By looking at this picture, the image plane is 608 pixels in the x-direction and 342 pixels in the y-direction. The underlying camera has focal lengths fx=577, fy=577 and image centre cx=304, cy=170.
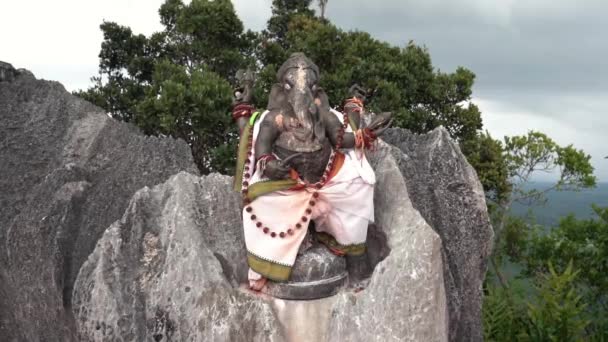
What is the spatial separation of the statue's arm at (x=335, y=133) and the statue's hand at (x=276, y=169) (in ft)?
1.51

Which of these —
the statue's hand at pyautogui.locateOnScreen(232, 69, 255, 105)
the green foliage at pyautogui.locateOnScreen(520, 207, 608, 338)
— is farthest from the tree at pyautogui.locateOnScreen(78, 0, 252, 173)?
the green foliage at pyautogui.locateOnScreen(520, 207, 608, 338)

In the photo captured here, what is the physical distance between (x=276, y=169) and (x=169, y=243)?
0.90 meters

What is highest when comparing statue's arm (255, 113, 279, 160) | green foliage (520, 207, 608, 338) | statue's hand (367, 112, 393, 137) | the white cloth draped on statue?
statue's hand (367, 112, 393, 137)

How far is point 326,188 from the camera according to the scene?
13.3 feet

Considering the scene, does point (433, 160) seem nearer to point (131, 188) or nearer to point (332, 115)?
point (332, 115)

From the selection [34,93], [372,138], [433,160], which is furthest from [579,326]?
[34,93]

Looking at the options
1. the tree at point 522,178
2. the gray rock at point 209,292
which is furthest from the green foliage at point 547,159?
the gray rock at point 209,292

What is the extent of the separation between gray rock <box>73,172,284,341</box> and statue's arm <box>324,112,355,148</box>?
44.2 inches

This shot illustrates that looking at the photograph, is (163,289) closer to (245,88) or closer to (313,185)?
(313,185)

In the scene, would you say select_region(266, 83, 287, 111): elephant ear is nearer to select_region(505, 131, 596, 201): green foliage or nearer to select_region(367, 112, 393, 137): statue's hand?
select_region(367, 112, 393, 137): statue's hand

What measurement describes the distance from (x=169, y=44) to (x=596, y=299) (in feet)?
25.5

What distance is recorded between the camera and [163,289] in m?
3.78

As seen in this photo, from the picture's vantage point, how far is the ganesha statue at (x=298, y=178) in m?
3.94

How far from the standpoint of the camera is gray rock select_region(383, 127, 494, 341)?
15.3ft
